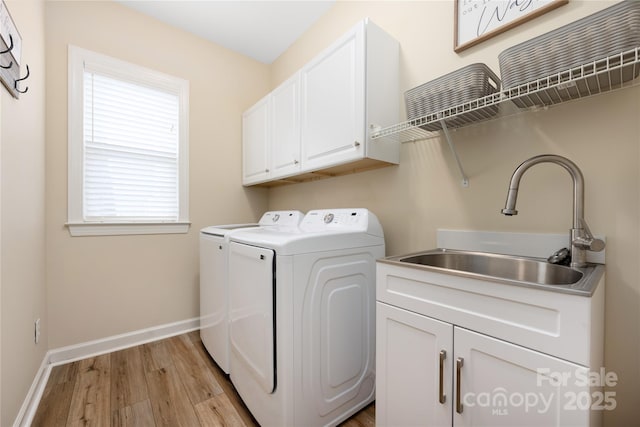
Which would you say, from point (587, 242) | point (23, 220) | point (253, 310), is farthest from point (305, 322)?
point (23, 220)

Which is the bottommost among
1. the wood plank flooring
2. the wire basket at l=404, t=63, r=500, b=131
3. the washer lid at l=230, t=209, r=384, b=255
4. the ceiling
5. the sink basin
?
the wood plank flooring

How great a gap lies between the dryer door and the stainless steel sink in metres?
0.59

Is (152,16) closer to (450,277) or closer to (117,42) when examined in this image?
(117,42)

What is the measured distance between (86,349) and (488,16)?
10.9 ft

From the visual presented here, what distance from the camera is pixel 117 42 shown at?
2.21 metres

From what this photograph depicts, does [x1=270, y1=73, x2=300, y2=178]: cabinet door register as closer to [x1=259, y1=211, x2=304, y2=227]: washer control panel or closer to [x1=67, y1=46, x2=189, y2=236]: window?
[x1=259, y1=211, x2=304, y2=227]: washer control panel

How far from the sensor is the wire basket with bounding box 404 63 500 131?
1.14 meters

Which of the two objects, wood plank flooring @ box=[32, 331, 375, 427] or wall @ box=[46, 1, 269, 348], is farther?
wall @ box=[46, 1, 269, 348]

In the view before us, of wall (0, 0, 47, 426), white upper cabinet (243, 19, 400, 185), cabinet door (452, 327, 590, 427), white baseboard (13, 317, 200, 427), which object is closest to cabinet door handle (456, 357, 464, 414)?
cabinet door (452, 327, 590, 427)

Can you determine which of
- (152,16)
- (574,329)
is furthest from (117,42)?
(574,329)

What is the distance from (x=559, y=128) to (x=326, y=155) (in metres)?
1.15

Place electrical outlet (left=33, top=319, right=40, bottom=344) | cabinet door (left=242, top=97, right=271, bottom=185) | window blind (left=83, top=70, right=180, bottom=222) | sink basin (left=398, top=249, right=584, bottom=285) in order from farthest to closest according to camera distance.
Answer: cabinet door (left=242, top=97, right=271, bottom=185) → window blind (left=83, top=70, right=180, bottom=222) → electrical outlet (left=33, top=319, right=40, bottom=344) → sink basin (left=398, top=249, right=584, bottom=285)

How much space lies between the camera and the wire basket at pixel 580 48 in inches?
31.8

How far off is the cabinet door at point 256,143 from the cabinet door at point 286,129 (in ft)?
0.36
